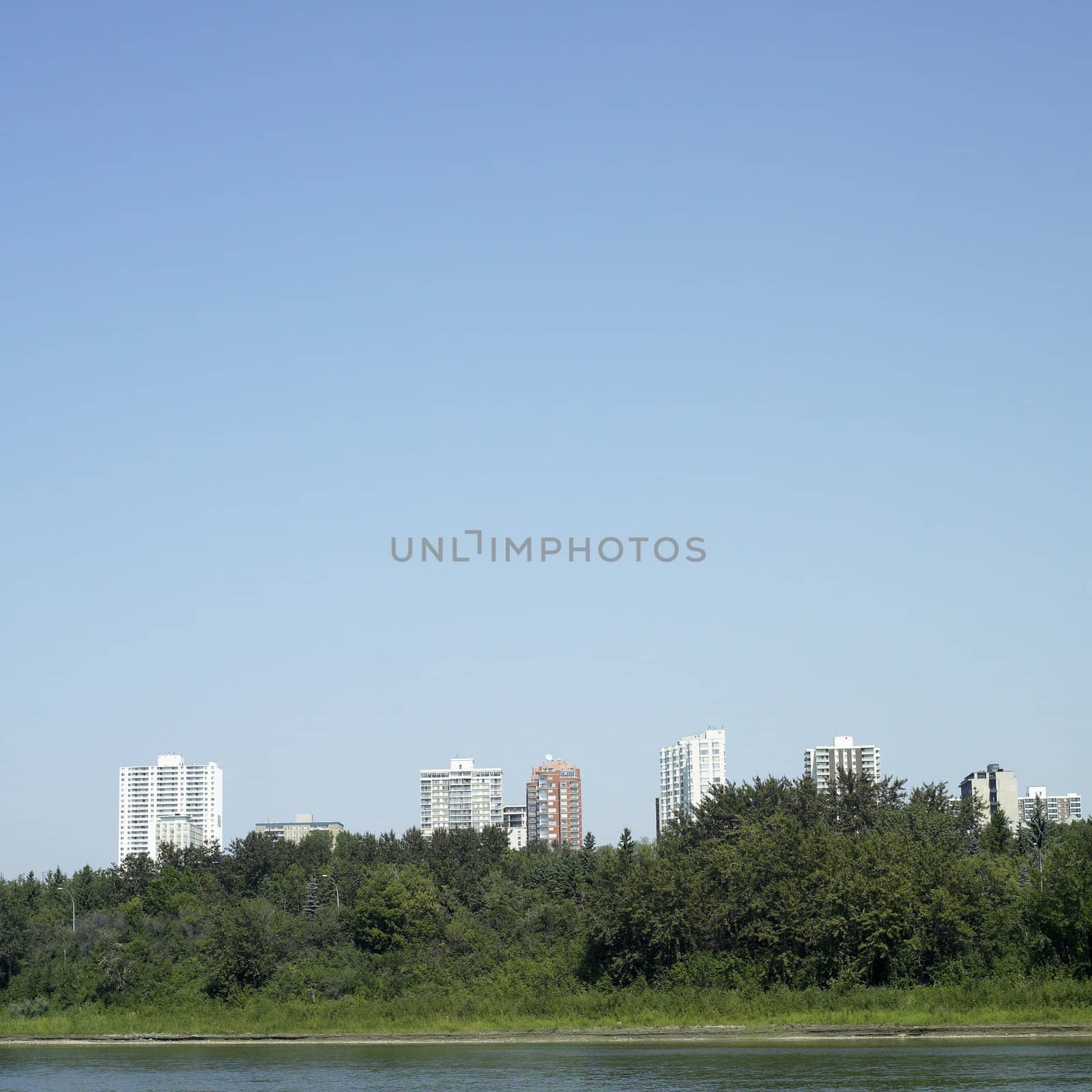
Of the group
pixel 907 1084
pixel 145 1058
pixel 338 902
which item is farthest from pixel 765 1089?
pixel 338 902

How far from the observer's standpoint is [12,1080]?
6222 centimetres

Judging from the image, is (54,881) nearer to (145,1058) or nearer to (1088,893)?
(145,1058)

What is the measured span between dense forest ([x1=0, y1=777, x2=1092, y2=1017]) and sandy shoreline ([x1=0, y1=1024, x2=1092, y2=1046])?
3.28 metres

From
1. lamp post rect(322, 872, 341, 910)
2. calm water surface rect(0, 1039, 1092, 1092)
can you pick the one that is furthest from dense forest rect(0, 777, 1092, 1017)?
calm water surface rect(0, 1039, 1092, 1092)

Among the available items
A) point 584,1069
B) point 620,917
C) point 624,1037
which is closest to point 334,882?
point 620,917

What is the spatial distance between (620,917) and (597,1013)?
4900mm

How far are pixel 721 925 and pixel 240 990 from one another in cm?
2974

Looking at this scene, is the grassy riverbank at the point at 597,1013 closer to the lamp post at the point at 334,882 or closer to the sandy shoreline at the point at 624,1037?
the sandy shoreline at the point at 624,1037

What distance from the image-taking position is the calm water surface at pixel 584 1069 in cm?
4812

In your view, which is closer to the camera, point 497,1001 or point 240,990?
point 497,1001

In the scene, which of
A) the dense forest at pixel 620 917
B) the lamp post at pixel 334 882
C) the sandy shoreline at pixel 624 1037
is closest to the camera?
the sandy shoreline at pixel 624 1037

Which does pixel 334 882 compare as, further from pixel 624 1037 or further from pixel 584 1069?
pixel 584 1069

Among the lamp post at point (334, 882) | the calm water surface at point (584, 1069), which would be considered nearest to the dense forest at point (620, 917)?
the lamp post at point (334, 882)

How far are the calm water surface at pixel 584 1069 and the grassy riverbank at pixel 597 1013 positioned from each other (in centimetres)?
358
